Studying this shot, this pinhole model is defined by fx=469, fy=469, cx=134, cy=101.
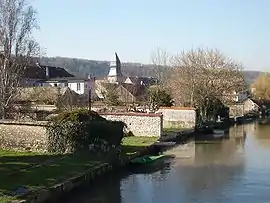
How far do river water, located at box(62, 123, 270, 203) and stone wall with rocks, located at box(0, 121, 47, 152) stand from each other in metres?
4.04

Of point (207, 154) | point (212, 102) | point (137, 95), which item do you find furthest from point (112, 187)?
point (137, 95)

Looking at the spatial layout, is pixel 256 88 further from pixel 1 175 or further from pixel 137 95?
pixel 1 175

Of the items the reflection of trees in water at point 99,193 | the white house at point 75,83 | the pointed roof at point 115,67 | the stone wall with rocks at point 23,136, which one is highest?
the pointed roof at point 115,67

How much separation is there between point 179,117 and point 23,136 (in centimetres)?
2097

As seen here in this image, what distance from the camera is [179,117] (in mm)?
42094

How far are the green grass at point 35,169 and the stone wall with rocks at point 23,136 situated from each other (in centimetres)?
91

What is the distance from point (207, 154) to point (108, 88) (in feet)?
86.0

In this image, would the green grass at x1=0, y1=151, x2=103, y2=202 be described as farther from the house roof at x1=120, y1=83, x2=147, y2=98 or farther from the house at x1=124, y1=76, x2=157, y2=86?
the house at x1=124, y1=76, x2=157, y2=86

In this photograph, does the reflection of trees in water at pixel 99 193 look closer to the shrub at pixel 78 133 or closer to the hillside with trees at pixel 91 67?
the shrub at pixel 78 133

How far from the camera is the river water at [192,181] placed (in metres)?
17.8

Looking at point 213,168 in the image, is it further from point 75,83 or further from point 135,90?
point 75,83

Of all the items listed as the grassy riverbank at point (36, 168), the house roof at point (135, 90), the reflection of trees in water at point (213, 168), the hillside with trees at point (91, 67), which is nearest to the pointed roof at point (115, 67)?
the house roof at point (135, 90)

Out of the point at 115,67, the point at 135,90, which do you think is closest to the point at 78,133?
the point at 135,90

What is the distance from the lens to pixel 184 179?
21.3 metres
